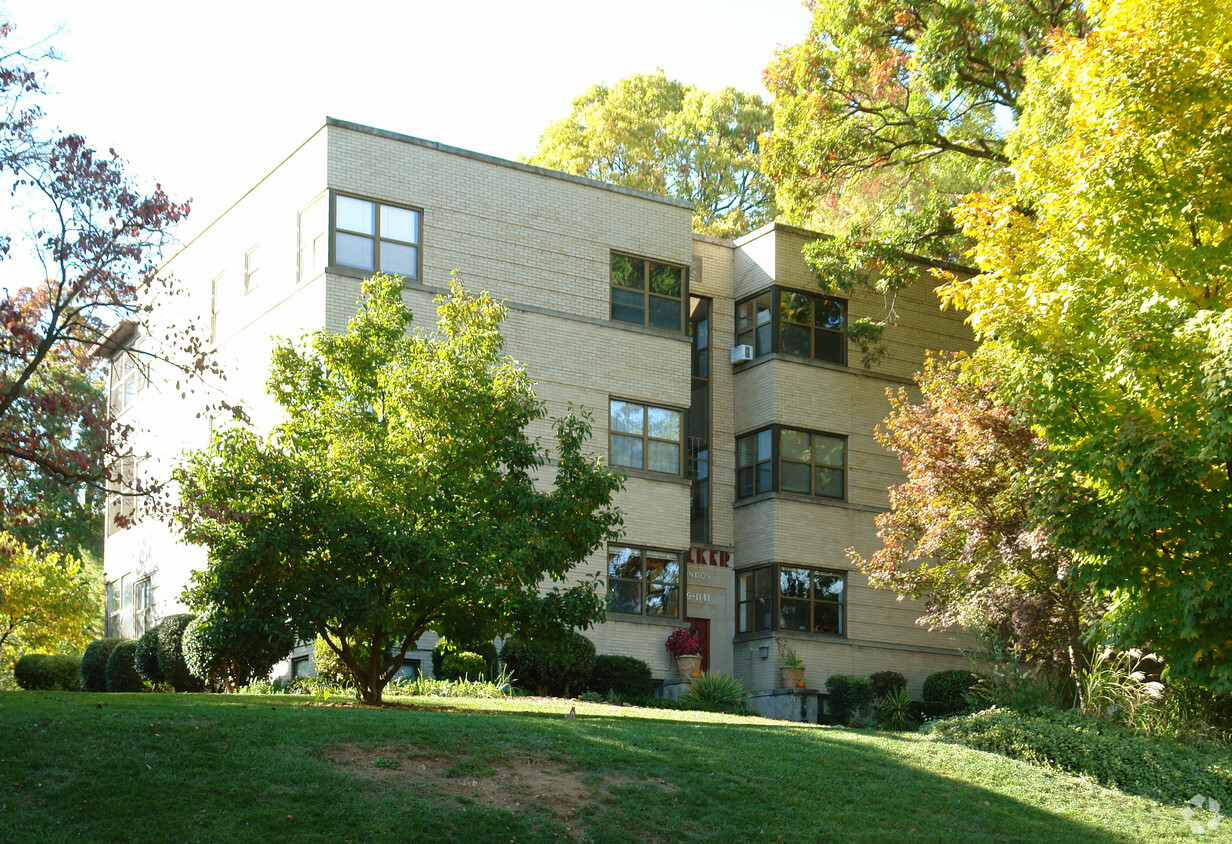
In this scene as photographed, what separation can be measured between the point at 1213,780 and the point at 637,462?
14377 millimetres

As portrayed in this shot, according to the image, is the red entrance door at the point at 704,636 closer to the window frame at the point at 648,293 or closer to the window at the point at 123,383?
the window frame at the point at 648,293

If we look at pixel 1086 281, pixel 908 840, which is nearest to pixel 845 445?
pixel 1086 281

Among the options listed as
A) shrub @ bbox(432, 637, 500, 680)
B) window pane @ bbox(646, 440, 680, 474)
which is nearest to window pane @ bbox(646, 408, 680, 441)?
window pane @ bbox(646, 440, 680, 474)

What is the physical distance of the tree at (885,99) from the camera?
27422 mm

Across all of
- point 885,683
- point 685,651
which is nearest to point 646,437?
point 685,651

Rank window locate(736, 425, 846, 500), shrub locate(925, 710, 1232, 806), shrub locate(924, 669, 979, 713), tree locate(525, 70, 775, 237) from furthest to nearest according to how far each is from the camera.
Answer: tree locate(525, 70, 775, 237)
window locate(736, 425, 846, 500)
shrub locate(924, 669, 979, 713)
shrub locate(925, 710, 1232, 806)

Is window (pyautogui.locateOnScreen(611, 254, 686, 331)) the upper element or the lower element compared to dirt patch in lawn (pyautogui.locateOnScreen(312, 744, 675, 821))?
upper

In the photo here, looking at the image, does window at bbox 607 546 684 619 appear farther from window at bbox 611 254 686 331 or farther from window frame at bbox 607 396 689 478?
Result: window at bbox 611 254 686 331

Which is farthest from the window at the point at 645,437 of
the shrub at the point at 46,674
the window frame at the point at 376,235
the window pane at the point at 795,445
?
the shrub at the point at 46,674

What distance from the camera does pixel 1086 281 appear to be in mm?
15602

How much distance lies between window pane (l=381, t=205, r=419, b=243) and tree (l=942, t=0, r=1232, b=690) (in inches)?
522

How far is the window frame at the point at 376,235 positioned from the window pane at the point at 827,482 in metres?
10.6

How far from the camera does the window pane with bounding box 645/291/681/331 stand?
93.6 feet

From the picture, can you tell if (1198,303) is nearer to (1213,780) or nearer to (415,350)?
(1213,780)
